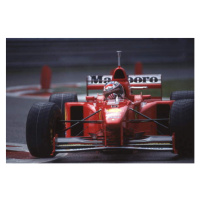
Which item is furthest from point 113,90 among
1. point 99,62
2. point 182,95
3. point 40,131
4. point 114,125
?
point 99,62

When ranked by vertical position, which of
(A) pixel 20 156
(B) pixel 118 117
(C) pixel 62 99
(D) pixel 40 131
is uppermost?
(C) pixel 62 99

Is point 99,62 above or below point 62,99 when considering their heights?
above

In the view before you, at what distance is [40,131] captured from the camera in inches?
242

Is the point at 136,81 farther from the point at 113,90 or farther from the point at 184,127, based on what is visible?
the point at 184,127

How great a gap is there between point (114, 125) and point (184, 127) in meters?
0.82

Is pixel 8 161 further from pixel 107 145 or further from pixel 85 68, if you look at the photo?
pixel 85 68

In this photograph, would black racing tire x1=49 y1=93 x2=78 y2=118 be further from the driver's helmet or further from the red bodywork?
the driver's helmet

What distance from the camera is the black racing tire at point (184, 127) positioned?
5938mm

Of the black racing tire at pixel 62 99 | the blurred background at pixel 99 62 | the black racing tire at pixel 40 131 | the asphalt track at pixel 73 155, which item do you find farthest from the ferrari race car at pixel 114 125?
the blurred background at pixel 99 62


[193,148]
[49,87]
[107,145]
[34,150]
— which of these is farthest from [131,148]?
→ [49,87]

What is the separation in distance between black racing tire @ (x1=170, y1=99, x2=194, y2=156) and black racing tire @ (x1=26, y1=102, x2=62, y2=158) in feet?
4.82

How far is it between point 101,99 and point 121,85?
33 cm

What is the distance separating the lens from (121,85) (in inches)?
274

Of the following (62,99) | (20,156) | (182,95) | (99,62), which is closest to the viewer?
(20,156)
